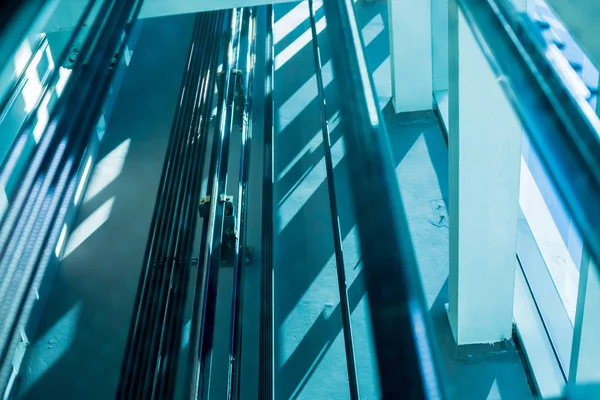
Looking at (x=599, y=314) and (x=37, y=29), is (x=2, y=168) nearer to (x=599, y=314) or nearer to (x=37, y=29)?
(x=37, y=29)

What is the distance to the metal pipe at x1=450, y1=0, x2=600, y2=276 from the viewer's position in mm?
614

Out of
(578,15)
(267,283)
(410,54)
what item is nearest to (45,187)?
(578,15)

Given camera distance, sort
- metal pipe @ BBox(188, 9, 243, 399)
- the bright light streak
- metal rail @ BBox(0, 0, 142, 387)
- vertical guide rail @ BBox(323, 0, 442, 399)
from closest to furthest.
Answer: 1. vertical guide rail @ BBox(323, 0, 442, 399)
2. metal rail @ BBox(0, 0, 142, 387)
3. metal pipe @ BBox(188, 9, 243, 399)
4. the bright light streak

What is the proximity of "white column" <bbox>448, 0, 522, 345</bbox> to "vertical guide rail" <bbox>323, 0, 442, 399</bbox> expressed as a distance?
2882 mm

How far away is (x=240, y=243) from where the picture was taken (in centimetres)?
522

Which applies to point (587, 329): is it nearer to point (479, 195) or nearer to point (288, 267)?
point (479, 195)

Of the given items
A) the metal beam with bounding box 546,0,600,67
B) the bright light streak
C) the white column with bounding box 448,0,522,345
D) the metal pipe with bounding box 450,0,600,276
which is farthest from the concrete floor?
the metal pipe with bounding box 450,0,600,276

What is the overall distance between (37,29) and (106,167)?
6.57m

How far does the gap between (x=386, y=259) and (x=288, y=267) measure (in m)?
5.37

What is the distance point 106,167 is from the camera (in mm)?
7465

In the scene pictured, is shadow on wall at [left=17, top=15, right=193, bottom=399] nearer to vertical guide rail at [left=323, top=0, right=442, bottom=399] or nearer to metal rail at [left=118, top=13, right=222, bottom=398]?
metal rail at [left=118, top=13, right=222, bottom=398]

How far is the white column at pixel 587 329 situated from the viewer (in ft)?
10.9

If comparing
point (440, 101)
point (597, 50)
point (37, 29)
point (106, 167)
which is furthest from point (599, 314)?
point (106, 167)

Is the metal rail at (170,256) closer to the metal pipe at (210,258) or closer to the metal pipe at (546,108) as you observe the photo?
the metal pipe at (210,258)
